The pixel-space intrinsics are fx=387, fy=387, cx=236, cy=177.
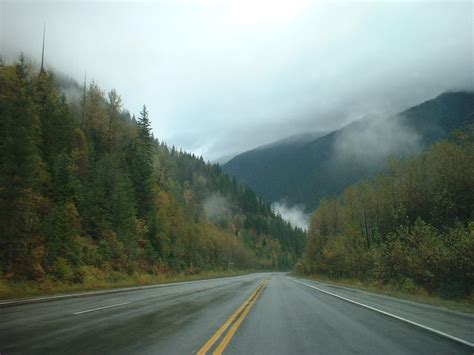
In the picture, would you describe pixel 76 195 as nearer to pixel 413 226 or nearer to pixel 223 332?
pixel 413 226

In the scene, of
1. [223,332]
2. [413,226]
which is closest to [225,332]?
[223,332]

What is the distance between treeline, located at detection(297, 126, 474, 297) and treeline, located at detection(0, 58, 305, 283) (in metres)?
25.7

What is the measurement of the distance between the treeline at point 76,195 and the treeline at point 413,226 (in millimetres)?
25735

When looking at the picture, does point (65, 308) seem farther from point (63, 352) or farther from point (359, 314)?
point (359, 314)

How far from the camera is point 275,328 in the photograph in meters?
10.2

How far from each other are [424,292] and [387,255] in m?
7.23

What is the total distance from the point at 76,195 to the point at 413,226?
35.2 metres

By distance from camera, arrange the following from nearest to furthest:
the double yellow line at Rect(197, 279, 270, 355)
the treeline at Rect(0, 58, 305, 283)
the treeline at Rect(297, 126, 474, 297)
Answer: the double yellow line at Rect(197, 279, 270, 355), the treeline at Rect(297, 126, 474, 297), the treeline at Rect(0, 58, 305, 283)

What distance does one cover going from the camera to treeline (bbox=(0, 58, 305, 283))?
94.9 ft

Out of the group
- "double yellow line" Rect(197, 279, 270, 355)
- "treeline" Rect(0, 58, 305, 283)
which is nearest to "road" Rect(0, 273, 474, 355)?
"double yellow line" Rect(197, 279, 270, 355)

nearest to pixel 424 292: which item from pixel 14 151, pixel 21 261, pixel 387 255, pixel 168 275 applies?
pixel 387 255

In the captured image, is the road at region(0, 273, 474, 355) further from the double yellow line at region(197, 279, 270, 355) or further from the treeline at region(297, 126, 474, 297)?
the treeline at region(297, 126, 474, 297)

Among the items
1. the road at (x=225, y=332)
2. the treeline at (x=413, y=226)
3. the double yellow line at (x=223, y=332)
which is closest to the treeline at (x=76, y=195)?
the road at (x=225, y=332)

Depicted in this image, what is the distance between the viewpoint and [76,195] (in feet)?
143
